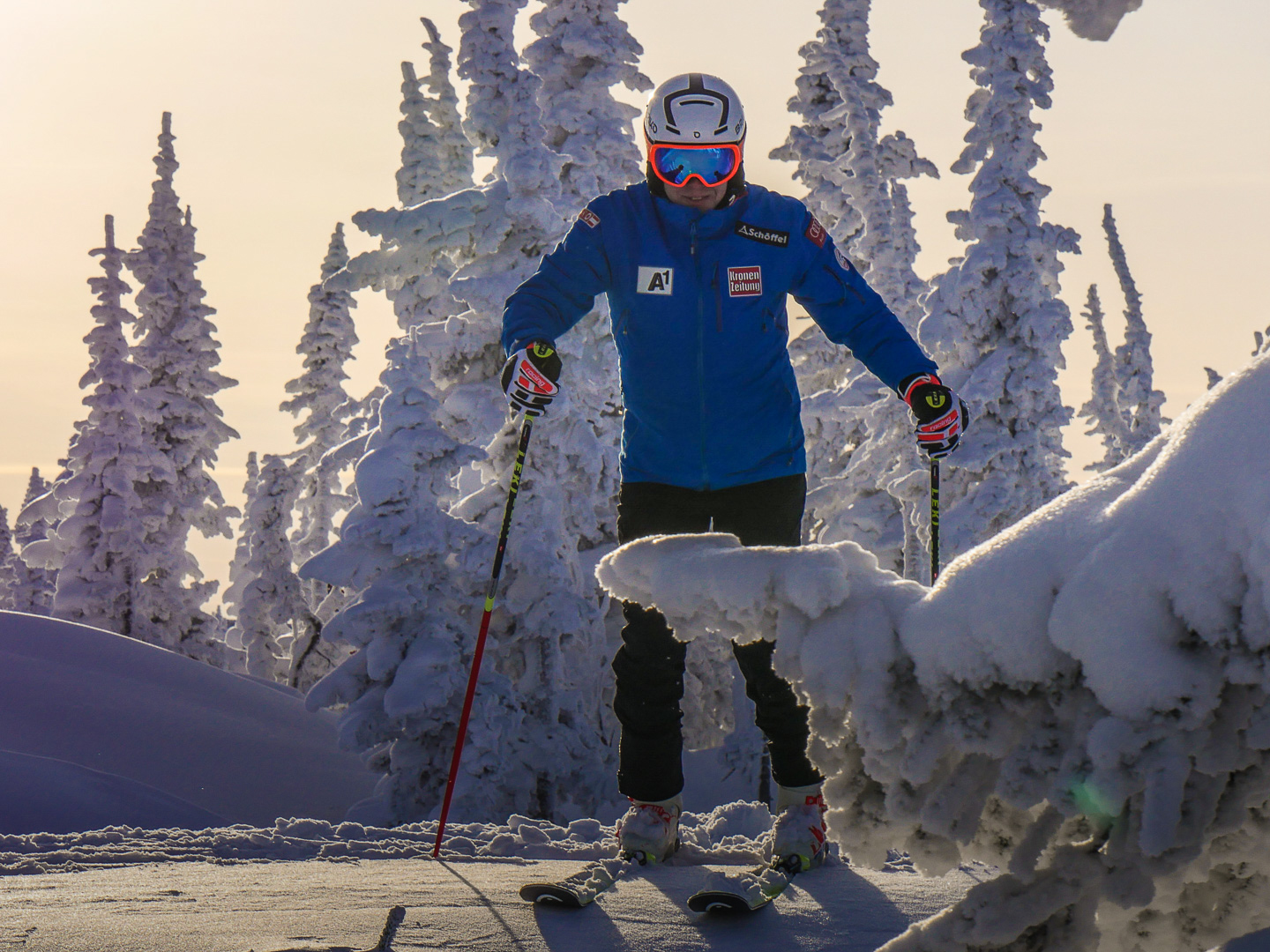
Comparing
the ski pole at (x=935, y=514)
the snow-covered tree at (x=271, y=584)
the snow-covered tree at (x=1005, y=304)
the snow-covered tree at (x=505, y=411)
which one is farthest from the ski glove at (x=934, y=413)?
the snow-covered tree at (x=271, y=584)

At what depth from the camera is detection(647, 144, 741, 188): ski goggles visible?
4.61 metres

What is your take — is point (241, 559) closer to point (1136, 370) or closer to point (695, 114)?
point (1136, 370)

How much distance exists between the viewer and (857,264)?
21359mm

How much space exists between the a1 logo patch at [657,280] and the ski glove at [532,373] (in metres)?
0.49

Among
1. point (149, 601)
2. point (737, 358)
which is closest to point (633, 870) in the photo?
point (737, 358)

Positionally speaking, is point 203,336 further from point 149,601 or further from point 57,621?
point 57,621

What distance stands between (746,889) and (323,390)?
29206 mm

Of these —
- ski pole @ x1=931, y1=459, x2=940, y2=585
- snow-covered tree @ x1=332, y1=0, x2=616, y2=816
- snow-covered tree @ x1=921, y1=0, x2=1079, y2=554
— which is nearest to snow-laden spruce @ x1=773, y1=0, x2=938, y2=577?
snow-covered tree @ x1=921, y1=0, x2=1079, y2=554

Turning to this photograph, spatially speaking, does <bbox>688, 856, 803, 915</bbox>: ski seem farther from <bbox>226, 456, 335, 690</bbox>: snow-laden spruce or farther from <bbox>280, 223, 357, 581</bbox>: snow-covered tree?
<bbox>280, 223, 357, 581</bbox>: snow-covered tree

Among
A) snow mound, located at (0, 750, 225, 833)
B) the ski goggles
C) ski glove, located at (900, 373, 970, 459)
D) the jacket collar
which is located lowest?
snow mound, located at (0, 750, 225, 833)

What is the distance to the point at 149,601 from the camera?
23.3 m

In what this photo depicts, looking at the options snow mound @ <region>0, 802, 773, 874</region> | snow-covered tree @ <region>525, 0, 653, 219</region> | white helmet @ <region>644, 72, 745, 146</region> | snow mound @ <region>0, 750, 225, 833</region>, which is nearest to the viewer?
white helmet @ <region>644, 72, 745, 146</region>

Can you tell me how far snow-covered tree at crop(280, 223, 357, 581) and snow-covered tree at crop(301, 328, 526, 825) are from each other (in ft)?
64.0

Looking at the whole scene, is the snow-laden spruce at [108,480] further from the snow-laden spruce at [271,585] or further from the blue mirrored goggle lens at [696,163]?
the blue mirrored goggle lens at [696,163]
